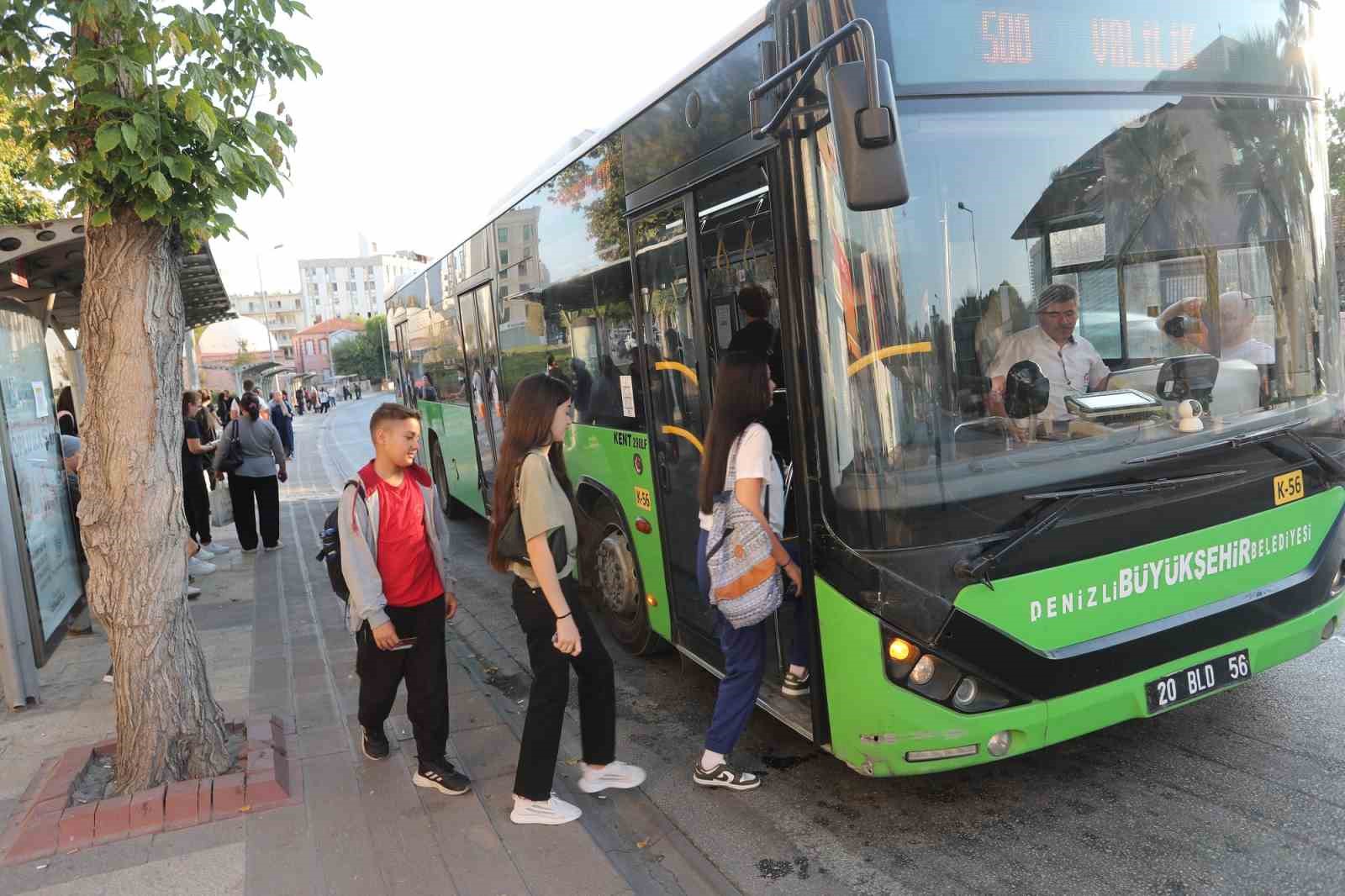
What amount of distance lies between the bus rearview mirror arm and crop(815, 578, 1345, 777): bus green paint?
141 cm

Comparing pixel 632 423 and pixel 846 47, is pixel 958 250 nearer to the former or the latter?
pixel 846 47

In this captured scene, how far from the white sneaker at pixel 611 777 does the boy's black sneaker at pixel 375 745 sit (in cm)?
100

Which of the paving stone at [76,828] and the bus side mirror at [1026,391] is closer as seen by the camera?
the bus side mirror at [1026,391]

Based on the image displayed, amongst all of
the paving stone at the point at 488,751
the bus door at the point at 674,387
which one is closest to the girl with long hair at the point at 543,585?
the paving stone at the point at 488,751

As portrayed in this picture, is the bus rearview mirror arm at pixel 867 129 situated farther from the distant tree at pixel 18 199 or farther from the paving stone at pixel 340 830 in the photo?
the distant tree at pixel 18 199

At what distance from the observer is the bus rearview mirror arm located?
305cm

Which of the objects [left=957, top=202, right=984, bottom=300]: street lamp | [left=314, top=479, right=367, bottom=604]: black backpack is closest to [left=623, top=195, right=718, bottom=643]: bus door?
[left=957, top=202, right=984, bottom=300]: street lamp

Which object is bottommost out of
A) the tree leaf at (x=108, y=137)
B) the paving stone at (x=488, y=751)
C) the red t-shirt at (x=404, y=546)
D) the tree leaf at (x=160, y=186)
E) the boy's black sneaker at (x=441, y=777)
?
the paving stone at (x=488, y=751)

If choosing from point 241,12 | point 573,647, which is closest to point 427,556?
point 573,647

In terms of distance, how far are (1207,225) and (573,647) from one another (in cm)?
294

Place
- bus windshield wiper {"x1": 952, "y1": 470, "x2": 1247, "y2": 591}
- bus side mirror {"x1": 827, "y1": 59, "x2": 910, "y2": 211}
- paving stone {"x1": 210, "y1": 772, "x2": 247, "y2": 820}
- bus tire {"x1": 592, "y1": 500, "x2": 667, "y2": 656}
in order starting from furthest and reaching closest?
bus tire {"x1": 592, "y1": 500, "x2": 667, "y2": 656} < paving stone {"x1": 210, "y1": 772, "x2": 247, "y2": 820} < bus windshield wiper {"x1": 952, "y1": 470, "x2": 1247, "y2": 591} < bus side mirror {"x1": 827, "y1": 59, "x2": 910, "y2": 211}

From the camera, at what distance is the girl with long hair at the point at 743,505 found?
3834 mm

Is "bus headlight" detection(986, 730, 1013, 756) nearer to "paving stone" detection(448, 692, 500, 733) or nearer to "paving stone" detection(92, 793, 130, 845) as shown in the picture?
"paving stone" detection(448, 692, 500, 733)

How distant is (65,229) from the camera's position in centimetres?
582
